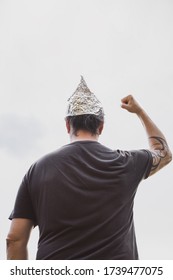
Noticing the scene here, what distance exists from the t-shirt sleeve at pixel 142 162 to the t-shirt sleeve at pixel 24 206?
55cm

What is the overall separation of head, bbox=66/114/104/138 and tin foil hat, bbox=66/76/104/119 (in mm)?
25

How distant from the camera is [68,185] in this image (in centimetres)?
179

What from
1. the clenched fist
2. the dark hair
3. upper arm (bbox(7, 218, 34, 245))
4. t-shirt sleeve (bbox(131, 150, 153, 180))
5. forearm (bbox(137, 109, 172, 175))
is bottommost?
upper arm (bbox(7, 218, 34, 245))

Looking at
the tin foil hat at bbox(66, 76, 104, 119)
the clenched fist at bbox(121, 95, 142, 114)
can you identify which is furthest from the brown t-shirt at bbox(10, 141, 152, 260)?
the clenched fist at bbox(121, 95, 142, 114)

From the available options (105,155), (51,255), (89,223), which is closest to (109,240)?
(89,223)

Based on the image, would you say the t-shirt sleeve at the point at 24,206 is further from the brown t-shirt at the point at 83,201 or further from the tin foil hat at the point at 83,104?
the tin foil hat at the point at 83,104

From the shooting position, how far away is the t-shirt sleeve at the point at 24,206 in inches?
74.2

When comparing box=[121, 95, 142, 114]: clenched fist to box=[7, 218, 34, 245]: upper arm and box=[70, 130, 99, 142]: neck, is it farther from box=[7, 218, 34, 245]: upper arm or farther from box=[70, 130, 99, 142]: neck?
box=[7, 218, 34, 245]: upper arm

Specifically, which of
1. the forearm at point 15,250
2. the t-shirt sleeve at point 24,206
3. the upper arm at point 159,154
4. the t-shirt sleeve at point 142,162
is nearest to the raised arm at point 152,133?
the upper arm at point 159,154

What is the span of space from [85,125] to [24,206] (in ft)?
1.70

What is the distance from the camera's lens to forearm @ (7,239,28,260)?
1846 mm

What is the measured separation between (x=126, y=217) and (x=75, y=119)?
587 mm
